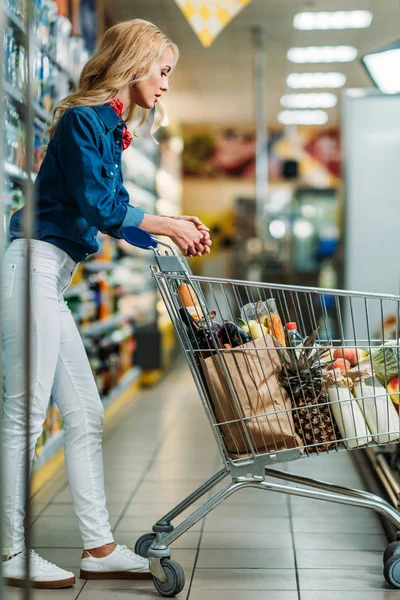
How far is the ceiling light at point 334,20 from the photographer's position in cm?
853

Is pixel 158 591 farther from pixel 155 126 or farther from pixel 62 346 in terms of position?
pixel 155 126

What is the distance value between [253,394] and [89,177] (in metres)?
0.78

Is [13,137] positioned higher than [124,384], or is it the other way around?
[13,137]

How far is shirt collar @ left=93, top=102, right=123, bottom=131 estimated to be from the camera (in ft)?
8.19

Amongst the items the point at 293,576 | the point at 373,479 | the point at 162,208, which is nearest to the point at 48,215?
the point at 293,576

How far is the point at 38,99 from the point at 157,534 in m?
2.37

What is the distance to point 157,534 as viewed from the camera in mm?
2711

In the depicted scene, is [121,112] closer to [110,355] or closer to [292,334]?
[292,334]

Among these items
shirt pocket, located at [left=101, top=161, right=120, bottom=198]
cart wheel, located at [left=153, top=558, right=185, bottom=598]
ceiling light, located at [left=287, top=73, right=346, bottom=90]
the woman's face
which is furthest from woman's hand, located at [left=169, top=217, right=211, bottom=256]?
ceiling light, located at [left=287, top=73, right=346, bottom=90]

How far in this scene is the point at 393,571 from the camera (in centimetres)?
259

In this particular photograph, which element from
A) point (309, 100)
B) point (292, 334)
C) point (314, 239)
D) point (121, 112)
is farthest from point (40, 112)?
point (309, 100)

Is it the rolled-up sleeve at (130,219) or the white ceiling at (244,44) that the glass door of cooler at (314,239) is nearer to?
the white ceiling at (244,44)

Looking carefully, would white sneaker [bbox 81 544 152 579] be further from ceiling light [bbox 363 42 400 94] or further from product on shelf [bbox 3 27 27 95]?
ceiling light [bbox 363 42 400 94]

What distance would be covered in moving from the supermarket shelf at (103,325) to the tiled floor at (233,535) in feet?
2.83
